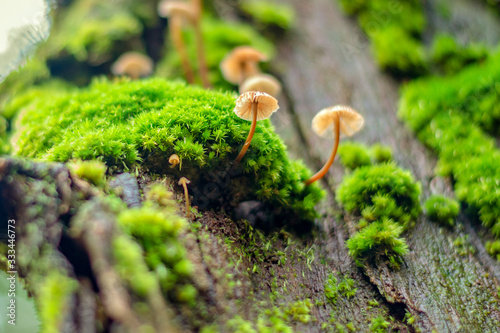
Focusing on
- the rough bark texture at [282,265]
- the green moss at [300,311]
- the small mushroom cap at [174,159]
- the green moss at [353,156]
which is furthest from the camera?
the green moss at [353,156]

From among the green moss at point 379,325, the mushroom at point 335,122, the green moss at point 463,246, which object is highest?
the mushroom at point 335,122

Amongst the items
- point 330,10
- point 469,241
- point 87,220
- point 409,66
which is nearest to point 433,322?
point 469,241

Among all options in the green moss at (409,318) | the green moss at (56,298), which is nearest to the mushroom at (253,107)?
the green moss at (56,298)

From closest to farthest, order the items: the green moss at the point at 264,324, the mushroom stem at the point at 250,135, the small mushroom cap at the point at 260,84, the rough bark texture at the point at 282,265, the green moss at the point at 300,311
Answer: the rough bark texture at the point at 282,265 < the green moss at the point at 264,324 < the green moss at the point at 300,311 < the mushroom stem at the point at 250,135 < the small mushroom cap at the point at 260,84

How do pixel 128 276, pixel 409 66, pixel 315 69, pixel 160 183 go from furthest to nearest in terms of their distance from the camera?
pixel 315 69 → pixel 409 66 → pixel 160 183 → pixel 128 276

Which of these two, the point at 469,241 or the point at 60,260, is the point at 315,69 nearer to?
the point at 469,241

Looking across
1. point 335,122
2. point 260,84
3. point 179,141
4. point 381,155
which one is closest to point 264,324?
point 179,141

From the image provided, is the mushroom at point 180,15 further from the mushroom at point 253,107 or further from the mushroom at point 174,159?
the mushroom at point 174,159
